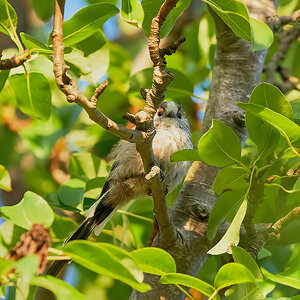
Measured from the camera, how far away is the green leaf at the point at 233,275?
4.22 ft

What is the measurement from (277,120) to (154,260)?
56cm

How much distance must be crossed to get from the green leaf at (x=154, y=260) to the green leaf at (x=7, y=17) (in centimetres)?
89

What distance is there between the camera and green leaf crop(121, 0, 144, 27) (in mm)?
1691

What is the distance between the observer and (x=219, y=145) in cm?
170

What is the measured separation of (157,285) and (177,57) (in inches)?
60.7

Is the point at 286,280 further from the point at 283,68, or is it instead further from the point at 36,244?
the point at 283,68

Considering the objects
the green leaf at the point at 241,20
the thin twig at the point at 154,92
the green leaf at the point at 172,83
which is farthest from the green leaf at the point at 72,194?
the green leaf at the point at 241,20

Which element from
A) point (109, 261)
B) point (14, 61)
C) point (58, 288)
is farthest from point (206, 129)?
point (58, 288)

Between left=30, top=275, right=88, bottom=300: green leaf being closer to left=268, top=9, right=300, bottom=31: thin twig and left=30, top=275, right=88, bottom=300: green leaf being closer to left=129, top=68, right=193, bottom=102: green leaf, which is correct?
left=129, top=68, right=193, bottom=102: green leaf

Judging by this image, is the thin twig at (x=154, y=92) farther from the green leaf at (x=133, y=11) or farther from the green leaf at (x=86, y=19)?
the green leaf at (x=86, y=19)

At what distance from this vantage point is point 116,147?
111 inches

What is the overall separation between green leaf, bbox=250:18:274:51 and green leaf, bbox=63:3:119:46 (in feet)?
1.90

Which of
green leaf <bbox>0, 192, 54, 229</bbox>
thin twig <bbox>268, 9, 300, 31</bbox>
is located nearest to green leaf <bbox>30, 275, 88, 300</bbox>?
green leaf <bbox>0, 192, 54, 229</bbox>

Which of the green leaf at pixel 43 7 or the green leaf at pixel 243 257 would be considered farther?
the green leaf at pixel 43 7
